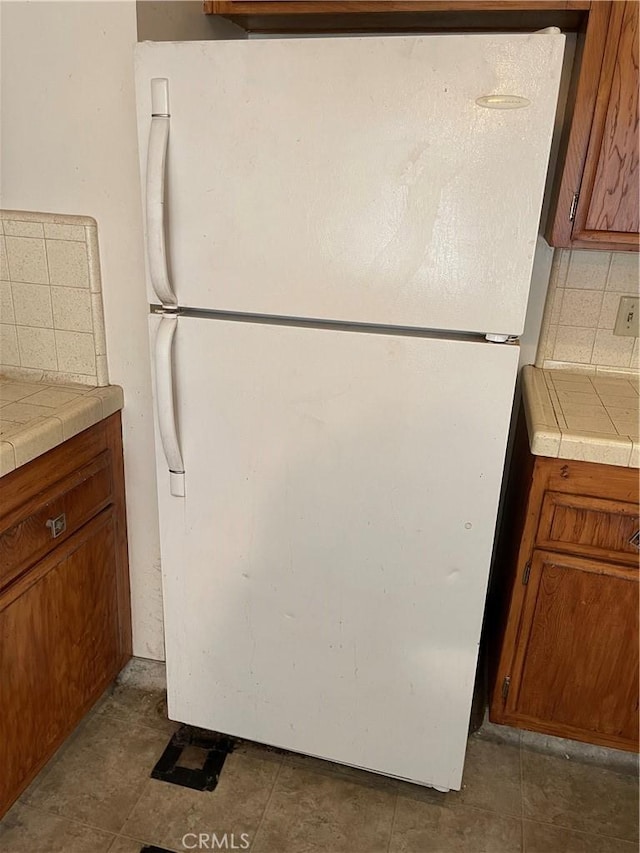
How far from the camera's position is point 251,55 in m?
1.20

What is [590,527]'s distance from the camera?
1.49m

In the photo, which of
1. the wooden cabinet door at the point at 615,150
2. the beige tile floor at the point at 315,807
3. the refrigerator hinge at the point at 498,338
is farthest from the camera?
the beige tile floor at the point at 315,807

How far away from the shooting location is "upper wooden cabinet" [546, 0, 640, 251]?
53.9 inches

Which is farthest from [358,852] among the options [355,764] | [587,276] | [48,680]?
[587,276]

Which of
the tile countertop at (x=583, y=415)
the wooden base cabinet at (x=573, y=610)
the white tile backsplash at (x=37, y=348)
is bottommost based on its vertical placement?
the wooden base cabinet at (x=573, y=610)

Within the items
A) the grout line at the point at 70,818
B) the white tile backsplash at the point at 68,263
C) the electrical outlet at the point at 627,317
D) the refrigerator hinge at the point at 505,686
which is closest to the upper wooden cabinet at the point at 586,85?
the electrical outlet at the point at 627,317

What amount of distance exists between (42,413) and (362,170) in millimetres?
881

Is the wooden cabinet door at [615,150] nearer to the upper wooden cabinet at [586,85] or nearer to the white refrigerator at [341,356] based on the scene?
the upper wooden cabinet at [586,85]

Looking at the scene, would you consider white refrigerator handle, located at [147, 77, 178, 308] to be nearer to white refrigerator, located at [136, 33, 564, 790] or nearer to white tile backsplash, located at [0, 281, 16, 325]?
white refrigerator, located at [136, 33, 564, 790]

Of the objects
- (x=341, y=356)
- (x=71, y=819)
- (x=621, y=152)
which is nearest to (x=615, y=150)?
(x=621, y=152)

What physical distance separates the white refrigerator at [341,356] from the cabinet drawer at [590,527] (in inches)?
8.4

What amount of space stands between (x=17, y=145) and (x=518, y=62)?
45.6 inches

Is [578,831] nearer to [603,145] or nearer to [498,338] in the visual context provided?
[498,338]

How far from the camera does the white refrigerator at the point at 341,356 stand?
117cm
